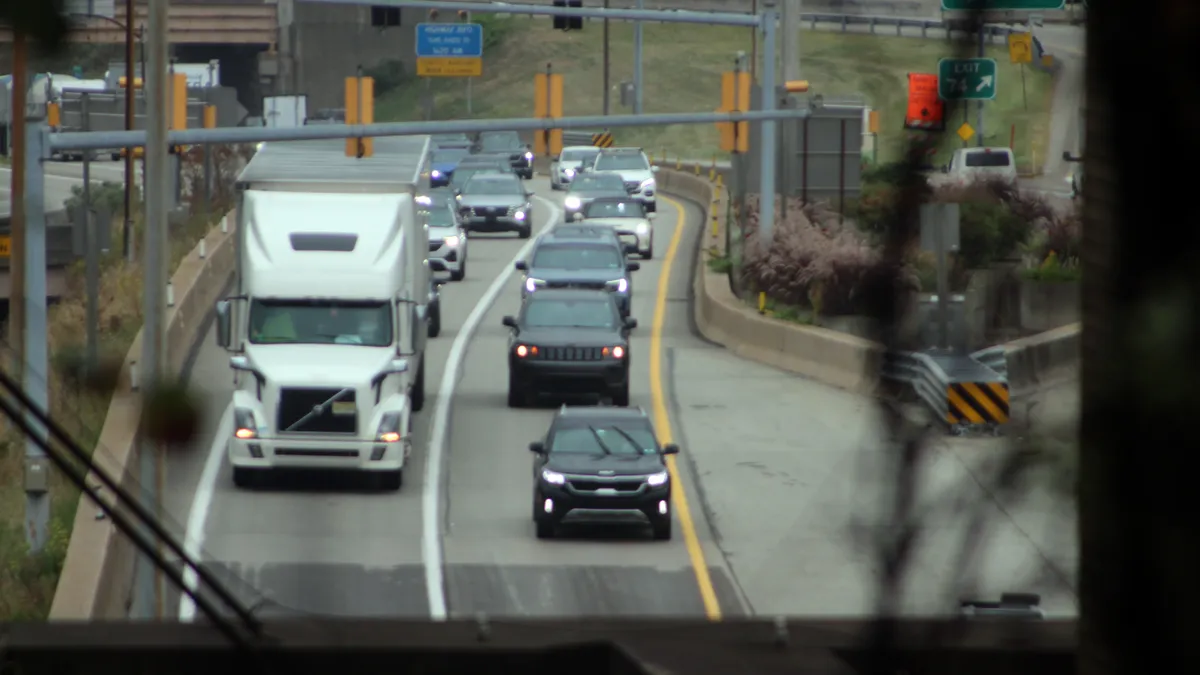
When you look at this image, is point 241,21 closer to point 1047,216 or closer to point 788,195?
point 788,195

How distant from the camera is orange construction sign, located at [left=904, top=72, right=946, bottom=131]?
1560 millimetres

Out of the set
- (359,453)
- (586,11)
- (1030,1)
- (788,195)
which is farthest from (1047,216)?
(788,195)

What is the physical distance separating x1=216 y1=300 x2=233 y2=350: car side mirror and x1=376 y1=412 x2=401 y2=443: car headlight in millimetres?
2309

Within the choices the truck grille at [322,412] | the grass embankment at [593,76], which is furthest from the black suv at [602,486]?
the grass embankment at [593,76]

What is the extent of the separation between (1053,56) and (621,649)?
7.45ft

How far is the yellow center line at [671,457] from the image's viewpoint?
56.1 feet

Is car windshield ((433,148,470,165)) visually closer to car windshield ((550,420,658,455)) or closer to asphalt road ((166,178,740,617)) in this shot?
asphalt road ((166,178,740,617))

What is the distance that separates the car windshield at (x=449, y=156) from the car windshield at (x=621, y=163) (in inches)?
297

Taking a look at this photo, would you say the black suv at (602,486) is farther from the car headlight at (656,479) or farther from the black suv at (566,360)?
the black suv at (566,360)

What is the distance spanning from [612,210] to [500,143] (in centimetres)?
2624

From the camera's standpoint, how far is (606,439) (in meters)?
20.2

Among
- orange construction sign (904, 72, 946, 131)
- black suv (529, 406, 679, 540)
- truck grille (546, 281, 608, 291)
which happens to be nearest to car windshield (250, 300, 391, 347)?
black suv (529, 406, 679, 540)

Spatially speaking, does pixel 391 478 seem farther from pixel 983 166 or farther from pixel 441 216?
pixel 983 166

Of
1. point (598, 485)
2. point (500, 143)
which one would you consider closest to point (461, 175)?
point (500, 143)
